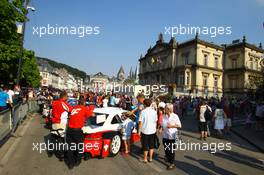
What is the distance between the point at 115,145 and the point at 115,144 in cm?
3

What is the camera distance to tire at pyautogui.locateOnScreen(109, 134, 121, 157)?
27.7 ft

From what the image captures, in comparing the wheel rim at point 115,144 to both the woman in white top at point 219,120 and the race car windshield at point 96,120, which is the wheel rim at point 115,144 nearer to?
the race car windshield at point 96,120

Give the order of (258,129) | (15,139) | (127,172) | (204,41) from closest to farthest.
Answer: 1. (127,172)
2. (15,139)
3. (258,129)
4. (204,41)

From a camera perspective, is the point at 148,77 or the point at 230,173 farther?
the point at 148,77

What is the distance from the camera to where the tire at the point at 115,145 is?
844 cm

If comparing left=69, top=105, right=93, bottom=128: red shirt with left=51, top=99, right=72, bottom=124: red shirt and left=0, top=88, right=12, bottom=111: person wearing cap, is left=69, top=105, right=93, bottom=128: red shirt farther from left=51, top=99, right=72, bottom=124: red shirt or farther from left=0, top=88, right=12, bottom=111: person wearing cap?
left=0, top=88, right=12, bottom=111: person wearing cap

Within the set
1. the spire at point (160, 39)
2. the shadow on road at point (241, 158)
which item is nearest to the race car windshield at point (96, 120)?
the shadow on road at point (241, 158)

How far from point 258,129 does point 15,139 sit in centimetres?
1511

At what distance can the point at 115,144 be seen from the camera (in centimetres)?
866

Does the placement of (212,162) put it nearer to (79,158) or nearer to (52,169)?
(79,158)

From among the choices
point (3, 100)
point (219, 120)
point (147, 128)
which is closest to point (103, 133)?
point (147, 128)

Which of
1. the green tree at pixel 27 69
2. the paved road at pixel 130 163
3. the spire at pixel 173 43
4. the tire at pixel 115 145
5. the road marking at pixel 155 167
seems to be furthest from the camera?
the spire at pixel 173 43

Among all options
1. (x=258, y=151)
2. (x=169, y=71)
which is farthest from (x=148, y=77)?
(x=258, y=151)

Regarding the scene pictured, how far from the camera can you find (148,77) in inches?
3236
